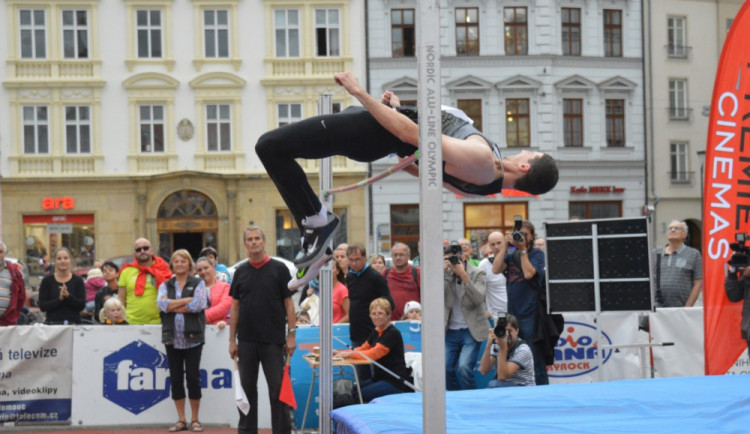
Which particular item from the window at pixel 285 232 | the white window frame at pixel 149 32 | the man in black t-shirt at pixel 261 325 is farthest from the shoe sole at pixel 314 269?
the white window frame at pixel 149 32

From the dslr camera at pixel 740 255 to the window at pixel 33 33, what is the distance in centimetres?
2715

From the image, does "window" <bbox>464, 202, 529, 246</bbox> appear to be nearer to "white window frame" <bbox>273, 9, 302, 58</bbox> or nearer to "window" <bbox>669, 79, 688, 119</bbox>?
"window" <bbox>669, 79, 688, 119</bbox>

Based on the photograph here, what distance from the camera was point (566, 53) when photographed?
3331cm

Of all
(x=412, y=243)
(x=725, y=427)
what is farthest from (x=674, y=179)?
(x=725, y=427)

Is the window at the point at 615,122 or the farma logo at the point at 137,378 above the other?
the window at the point at 615,122

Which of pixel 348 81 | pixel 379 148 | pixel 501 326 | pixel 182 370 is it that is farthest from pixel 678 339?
pixel 348 81

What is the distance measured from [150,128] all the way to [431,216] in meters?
29.1

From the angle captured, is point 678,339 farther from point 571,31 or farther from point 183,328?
point 571,31

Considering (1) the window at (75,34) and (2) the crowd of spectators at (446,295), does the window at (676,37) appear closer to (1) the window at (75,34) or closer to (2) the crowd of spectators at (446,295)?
(1) the window at (75,34)

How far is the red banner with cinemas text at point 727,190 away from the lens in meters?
9.34

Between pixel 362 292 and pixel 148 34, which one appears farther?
pixel 148 34

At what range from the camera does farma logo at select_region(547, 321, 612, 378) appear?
36.3 ft

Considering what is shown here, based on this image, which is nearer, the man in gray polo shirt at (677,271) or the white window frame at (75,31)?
the man in gray polo shirt at (677,271)

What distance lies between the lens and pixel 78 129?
31.9 m
